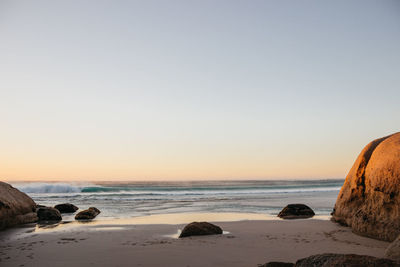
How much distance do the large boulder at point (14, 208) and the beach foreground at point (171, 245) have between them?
525 mm

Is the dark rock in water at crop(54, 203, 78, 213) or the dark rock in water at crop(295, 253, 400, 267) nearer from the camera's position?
the dark rock in water at crop(295, 253, 400, 267)

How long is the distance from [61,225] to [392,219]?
8343mm

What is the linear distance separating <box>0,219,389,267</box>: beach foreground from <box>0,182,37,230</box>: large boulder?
1.72 feet

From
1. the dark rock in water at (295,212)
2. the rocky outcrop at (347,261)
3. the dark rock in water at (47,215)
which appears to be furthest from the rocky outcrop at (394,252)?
the dark rock in water at (47,215)

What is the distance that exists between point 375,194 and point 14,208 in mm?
9578

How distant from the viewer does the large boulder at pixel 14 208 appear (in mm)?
7969

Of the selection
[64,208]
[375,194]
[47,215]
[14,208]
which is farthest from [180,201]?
[375,194]

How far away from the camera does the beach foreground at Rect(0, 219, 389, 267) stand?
4.52 m

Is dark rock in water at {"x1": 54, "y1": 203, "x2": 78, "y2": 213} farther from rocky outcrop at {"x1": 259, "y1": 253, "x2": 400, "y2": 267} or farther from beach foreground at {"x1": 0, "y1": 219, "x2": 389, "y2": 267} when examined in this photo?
rocky outcrop at {"x1": 259, "y1": 253, "x2": 400, "y2": 267}

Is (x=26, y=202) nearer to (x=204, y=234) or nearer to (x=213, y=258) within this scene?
(x=204, y=234)

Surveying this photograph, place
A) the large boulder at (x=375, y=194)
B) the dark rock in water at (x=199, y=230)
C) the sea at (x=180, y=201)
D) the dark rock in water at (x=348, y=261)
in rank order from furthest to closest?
the sea at (x=180, y=201)
the dark rock in water at (x=199, y=230)
the large boulder at (x=375, y=194)
the dark rock in water at (x=348, y=261)

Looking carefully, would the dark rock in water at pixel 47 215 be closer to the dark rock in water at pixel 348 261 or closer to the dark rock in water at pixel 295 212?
the dark rock in water at pixel 295 212

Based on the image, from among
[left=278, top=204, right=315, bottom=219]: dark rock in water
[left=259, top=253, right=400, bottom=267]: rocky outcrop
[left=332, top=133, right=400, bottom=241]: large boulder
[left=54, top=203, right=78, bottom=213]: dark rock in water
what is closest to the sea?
[left=278, top=204, right=315, bottom=219]: dark rock in water

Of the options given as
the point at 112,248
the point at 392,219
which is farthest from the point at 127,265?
the point at 392,219
